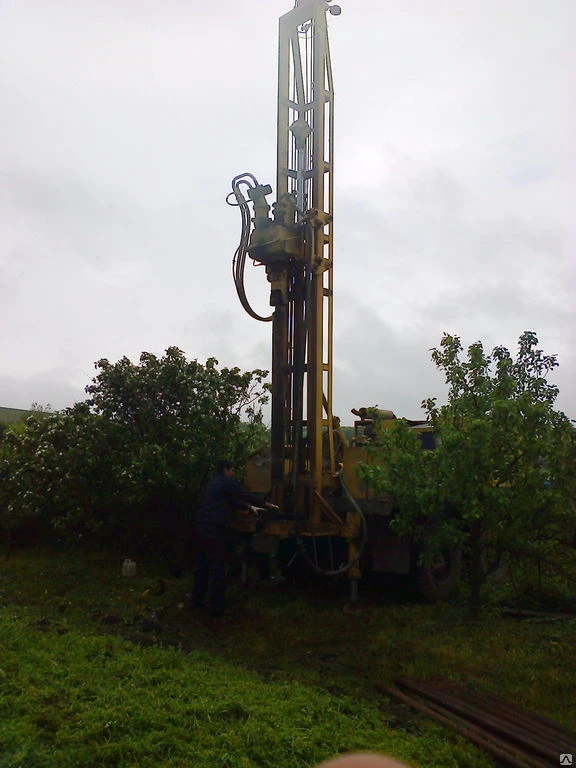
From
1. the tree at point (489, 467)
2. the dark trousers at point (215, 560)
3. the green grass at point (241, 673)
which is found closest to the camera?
the green grass at point (241, 673)

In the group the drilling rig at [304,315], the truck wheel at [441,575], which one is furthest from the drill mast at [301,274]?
the truck wheel at [441,575]

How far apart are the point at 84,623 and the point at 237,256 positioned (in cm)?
455

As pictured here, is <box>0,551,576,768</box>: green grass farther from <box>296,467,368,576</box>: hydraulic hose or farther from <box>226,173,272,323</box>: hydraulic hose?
<box>226,173,272,323</box>: hydraulic hose

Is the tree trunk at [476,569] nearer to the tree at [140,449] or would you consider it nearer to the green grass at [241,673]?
the green grass at [241,673]

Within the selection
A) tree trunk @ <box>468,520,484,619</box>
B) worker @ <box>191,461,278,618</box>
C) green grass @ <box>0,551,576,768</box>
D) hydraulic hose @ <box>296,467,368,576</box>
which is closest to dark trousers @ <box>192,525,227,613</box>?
worker @ <box>191,461,278,618</box>

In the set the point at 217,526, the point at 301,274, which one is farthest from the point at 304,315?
the point at 217,526

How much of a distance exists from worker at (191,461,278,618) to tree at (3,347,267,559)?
202 cm

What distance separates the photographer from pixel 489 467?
22.5 ft

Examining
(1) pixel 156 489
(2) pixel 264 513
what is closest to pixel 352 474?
(2) pixel 264 513

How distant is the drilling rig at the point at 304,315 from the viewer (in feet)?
26.1

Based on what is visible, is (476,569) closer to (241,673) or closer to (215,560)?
(215,560)

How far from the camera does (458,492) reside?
22.6 feet

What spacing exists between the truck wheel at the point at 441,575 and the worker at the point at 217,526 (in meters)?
2.34

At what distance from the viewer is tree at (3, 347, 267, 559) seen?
33.1ft
